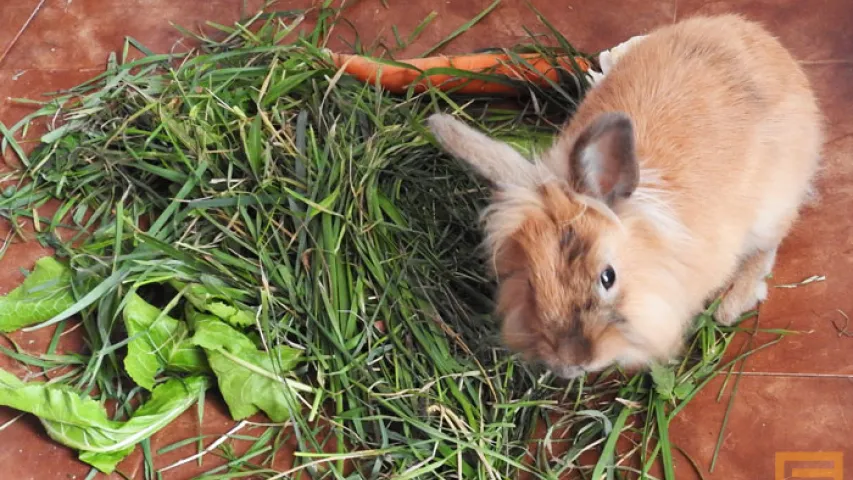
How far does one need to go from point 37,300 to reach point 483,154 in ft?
Answer: 5.26

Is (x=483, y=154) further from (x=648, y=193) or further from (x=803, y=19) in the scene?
(x=803, y=19)

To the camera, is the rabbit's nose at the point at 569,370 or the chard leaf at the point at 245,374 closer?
the rabbit's nose at the point at 569,370

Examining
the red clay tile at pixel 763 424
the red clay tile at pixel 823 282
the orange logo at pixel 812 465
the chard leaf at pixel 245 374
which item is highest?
the chard leaf at pixel 245 374

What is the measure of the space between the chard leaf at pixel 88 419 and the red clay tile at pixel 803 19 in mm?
2513

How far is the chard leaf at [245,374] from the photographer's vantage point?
232 centimetres

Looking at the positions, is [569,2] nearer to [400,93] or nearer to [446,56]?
[446,56]

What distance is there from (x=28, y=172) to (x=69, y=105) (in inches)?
13.9

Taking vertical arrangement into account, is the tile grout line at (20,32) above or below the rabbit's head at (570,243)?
above

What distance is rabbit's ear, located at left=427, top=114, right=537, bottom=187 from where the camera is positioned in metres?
1.93

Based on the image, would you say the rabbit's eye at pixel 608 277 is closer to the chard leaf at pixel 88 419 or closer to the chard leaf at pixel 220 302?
the chard leaf at pixel 220 302

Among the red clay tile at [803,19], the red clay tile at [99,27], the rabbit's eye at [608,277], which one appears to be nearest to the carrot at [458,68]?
the red clay tile at [803,19]

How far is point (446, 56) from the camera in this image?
3.02 metres

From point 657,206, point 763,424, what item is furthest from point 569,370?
point 763,424

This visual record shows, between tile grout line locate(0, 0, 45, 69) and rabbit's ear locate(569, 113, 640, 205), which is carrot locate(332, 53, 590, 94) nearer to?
rabbit's ear locate(569, 113, 640, 205)
